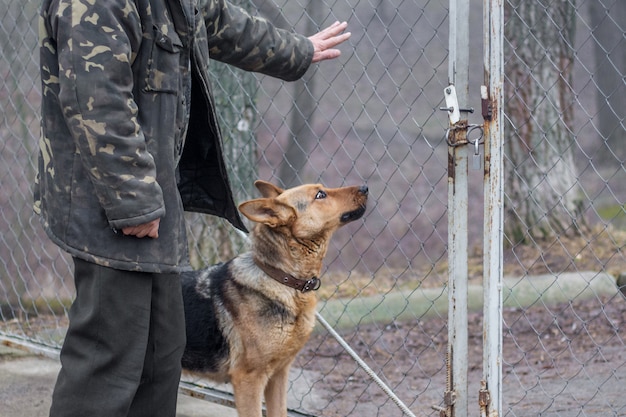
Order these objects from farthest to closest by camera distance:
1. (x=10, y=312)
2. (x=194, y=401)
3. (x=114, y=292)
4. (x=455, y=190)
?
(x=10, y=312)
(x=194, y=401)
(x=455, y=190)
(x=114, y=292)

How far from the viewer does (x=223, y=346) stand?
3971 mm

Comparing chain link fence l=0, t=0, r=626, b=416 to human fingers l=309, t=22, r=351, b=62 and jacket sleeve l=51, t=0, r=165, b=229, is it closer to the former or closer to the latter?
human fingers l=309, t=22, r=351, b=62

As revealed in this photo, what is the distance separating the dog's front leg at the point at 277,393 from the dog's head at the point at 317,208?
0.70 metres

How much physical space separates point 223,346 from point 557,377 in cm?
204

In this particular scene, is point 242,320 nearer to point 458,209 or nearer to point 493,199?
point 458,209

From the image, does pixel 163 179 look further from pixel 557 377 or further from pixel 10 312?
pixel 10 312

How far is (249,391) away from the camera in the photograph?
3.89 metres

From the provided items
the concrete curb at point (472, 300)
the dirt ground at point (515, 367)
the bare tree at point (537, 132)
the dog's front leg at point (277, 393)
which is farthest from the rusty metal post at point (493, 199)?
the bare tree at point (537, 132)

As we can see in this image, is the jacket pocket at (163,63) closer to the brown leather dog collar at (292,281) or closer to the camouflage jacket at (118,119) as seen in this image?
the camouflage jacket at (118,119)

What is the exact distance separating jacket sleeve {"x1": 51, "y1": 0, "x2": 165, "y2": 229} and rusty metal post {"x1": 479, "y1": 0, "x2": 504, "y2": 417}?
1.34 metres

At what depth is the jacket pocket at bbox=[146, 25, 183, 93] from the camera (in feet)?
9.10

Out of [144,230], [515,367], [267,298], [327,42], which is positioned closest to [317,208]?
[267,298]

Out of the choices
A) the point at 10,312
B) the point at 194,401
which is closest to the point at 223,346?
the point at 194,401

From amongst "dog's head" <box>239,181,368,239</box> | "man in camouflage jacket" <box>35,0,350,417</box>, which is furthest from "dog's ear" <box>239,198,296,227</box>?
"man in camouflage jacket" <box>35,0,350,417</box>
